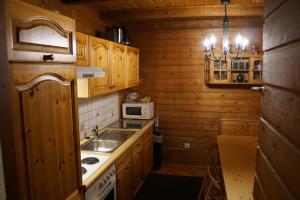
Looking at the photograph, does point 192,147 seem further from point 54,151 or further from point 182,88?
point 54,151

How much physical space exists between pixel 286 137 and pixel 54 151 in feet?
3.95

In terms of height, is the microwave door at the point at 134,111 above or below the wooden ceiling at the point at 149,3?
below

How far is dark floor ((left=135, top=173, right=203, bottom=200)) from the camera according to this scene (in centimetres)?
351

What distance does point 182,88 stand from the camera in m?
4.34

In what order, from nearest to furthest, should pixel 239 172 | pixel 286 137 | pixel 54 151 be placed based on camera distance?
pixel 286 137
pixel 54 151
pixel 239 172

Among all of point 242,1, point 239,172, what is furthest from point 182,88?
point 239,172

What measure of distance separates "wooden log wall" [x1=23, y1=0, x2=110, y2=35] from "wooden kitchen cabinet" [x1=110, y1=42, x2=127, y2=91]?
0.41 metres

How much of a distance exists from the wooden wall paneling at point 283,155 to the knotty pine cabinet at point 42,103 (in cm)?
114

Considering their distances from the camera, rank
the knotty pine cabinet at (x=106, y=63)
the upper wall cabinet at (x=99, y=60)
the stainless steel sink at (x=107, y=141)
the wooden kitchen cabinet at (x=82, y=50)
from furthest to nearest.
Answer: the stainless steel sink at (x=107, y=141)
the upper wall cabinet at (x=99, y=60)
the knotty pine cabinet at (x=106, y=63)
the wooden kitchen cabinet at (x=82, y=50)

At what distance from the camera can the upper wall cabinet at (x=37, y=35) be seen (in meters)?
1.18

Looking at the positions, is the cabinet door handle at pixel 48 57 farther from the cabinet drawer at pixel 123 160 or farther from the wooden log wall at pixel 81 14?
the cabinet drawer at pixel 123 160

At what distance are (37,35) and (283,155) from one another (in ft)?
4.17

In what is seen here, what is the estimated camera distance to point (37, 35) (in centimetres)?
134

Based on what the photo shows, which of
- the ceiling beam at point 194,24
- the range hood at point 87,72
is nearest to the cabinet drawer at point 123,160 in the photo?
the range hood at point 87,72
